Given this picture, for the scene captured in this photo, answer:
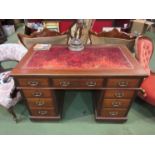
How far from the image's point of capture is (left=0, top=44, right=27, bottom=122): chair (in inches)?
64.8

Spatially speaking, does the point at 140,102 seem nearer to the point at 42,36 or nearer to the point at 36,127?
the point at 36,127

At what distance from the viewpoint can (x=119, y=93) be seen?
149 centimetres

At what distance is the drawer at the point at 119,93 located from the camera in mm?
1468

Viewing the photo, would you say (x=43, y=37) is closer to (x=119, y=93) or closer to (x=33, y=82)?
(x=33, y=82)

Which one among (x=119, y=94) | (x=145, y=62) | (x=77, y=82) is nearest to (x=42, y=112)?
(x=77, y=82)

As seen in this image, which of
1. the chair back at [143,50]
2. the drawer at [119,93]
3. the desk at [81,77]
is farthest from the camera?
the chair back at [143,50]

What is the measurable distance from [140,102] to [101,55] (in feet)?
3.29

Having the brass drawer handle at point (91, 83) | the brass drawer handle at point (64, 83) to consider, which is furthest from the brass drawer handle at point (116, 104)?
the brass drawer handle at point (64, 83)

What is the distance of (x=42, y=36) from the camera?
201 centimetres

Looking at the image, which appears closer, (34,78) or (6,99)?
(34,78)

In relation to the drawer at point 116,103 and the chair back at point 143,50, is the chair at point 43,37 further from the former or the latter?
the drawer at point 116,103

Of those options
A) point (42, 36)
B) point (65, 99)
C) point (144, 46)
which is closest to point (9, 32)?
point (42, 36)

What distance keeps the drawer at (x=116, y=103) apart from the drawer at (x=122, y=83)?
0.22 meters

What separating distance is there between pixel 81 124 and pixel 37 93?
69 cm
